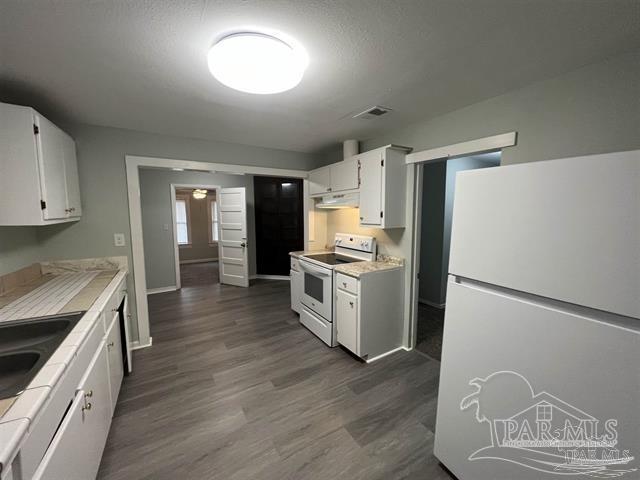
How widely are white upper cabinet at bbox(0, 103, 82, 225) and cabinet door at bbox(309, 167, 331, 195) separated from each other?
249cm

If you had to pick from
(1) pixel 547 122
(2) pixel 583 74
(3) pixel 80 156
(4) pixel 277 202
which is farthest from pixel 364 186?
(4) pixel 277 202

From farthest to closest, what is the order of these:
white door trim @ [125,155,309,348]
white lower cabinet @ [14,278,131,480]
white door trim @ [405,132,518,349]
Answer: white door trim @ [125,155,309,348], white door trim @ [405,132,518,349], white lower cabinet @ [14,278,131,480]

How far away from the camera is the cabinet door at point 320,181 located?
3.24 metres

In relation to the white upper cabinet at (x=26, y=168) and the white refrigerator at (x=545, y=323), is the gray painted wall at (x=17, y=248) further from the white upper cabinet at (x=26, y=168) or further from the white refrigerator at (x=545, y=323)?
the white refrigerator at (x=545, y=323)

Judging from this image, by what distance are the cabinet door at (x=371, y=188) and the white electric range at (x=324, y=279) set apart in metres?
0.44

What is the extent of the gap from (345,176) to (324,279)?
1.23m

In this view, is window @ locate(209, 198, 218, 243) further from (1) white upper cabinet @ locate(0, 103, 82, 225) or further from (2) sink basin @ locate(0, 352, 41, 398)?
(2) sink basin @ locate(0, 352, 41, 398)

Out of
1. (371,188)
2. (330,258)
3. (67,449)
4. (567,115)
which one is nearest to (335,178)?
(371,188)

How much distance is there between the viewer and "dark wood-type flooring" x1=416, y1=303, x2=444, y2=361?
2.71 metres

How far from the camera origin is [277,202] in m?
5.48

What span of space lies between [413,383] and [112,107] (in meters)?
3.44

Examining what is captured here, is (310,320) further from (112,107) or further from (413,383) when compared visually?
(112,107)

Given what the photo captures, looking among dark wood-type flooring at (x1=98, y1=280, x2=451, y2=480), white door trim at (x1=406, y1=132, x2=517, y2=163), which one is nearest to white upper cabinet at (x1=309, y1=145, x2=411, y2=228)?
white door trim at (x1=406, y1=132, x2=517, y2=163)

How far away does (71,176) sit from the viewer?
218 centimetres
